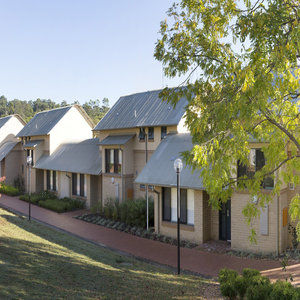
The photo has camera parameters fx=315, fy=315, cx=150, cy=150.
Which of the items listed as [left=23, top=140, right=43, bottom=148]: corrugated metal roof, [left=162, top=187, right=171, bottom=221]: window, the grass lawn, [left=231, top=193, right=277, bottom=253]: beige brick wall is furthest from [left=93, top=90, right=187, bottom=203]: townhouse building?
the grass lawn

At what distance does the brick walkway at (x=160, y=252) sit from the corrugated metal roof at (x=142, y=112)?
7.65 meters

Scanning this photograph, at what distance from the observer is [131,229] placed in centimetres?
1888

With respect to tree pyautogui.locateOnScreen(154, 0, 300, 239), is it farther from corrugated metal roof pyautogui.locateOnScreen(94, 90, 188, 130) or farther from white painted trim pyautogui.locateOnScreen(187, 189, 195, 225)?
corrugated metal roof pyautogui.locateOnScreen(94, 90, 188, 130)

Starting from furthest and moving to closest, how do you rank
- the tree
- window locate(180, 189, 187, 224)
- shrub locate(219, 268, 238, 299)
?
window locate(180, 189, 187, 224)
shrub locate(219, 268, 238, 299)
the tree

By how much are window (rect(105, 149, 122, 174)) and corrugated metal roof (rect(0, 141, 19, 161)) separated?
57.5 feet

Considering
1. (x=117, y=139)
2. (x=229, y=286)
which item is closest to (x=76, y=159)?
(x=117, y=139)

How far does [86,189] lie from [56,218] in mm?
4133

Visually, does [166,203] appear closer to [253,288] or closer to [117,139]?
[117,139]

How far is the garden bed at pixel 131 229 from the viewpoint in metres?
16.5

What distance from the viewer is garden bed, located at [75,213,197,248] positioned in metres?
16.5

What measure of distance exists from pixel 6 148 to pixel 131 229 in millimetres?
25249

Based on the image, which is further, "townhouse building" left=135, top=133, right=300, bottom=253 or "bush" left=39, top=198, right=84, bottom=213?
"bush" left=39, top=198, right=84, bottom=213

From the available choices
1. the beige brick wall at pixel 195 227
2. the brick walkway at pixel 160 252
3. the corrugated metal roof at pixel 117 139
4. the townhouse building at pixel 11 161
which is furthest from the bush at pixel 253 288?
the townhouse building at pixel 11 161

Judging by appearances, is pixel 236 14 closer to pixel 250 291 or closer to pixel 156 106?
pixel 250 291
